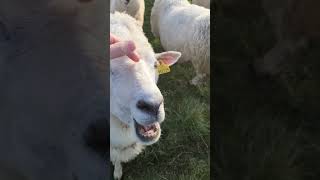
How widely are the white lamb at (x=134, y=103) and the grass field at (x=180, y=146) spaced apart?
164 millimetres

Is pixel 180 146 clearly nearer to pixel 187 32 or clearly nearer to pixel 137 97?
pixel 137 97

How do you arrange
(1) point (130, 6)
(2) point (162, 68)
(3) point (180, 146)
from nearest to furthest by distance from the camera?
(2) point (162, 68)
(3) point (180, 146)
(1) point (130, 6)

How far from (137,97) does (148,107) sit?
8 centimetres

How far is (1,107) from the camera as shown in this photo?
2.34m

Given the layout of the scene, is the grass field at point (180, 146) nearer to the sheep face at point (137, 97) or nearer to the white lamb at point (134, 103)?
the white lamb at point (134, 103)

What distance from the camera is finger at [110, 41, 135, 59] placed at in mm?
2688

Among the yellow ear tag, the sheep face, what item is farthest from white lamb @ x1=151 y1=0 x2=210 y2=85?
the sheep face

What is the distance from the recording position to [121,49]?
2.71 meters

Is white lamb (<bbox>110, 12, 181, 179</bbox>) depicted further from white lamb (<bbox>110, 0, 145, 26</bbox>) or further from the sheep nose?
white lamb (<bbox>110, 0, 145, 26</bbox>)

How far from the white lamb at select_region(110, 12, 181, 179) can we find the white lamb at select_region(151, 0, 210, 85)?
3.23 ft

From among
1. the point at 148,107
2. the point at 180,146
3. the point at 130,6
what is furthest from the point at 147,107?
the point at 130,6
